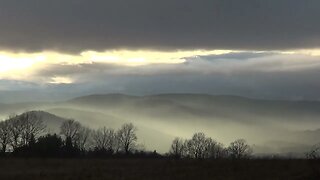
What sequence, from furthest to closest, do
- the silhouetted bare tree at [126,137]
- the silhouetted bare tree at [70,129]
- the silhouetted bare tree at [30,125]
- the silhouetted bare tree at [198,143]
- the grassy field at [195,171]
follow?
1. the silhouetted bare tree at [126,137]
2. the silhouetted bare tree at [70,129]
3. the silhouetted bare tree at [198,143]
4. the silhouetted bare tree at [30,125]
5. the grassy field at [195,171]

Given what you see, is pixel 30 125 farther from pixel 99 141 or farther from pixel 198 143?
pixel 198 143

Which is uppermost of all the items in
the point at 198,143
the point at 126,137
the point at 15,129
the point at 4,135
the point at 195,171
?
the point at 15,129

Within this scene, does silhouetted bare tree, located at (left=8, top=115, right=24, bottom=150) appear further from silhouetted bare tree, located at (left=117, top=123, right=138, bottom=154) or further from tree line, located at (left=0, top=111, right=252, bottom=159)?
silhouetted bare tree, located at (left=117, top=123, right=138, bottom=154)

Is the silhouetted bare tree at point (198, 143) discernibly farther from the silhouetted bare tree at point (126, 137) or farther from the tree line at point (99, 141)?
the silhouetted bare tree at point (126, 137)

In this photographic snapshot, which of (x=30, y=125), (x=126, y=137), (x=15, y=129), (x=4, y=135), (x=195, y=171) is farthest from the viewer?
(x=126, y=137)

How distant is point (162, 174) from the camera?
1561 inches

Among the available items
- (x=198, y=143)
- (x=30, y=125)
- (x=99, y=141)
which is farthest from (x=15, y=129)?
(x=198, y=143)

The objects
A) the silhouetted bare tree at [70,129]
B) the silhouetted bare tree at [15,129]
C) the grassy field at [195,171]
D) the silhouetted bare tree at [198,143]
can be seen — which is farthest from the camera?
the silhouetted bare tree at [70,129]

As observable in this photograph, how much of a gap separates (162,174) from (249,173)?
21.4 feet

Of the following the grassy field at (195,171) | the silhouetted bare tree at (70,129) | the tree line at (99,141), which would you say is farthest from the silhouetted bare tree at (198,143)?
the grassy field at (195,171)

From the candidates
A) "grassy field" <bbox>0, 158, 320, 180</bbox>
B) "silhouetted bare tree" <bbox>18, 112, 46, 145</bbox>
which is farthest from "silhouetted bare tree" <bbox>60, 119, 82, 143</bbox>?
"grassy field" <bbox>0, 158, 320, 180</bbox>

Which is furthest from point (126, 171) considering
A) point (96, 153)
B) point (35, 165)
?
point (96, 153)

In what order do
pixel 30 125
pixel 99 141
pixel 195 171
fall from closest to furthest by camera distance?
1. pixel 195 171
2. pixel 30 125
3. pixel 99 141

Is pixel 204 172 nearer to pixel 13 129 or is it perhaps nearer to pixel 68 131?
pixel 13 129
